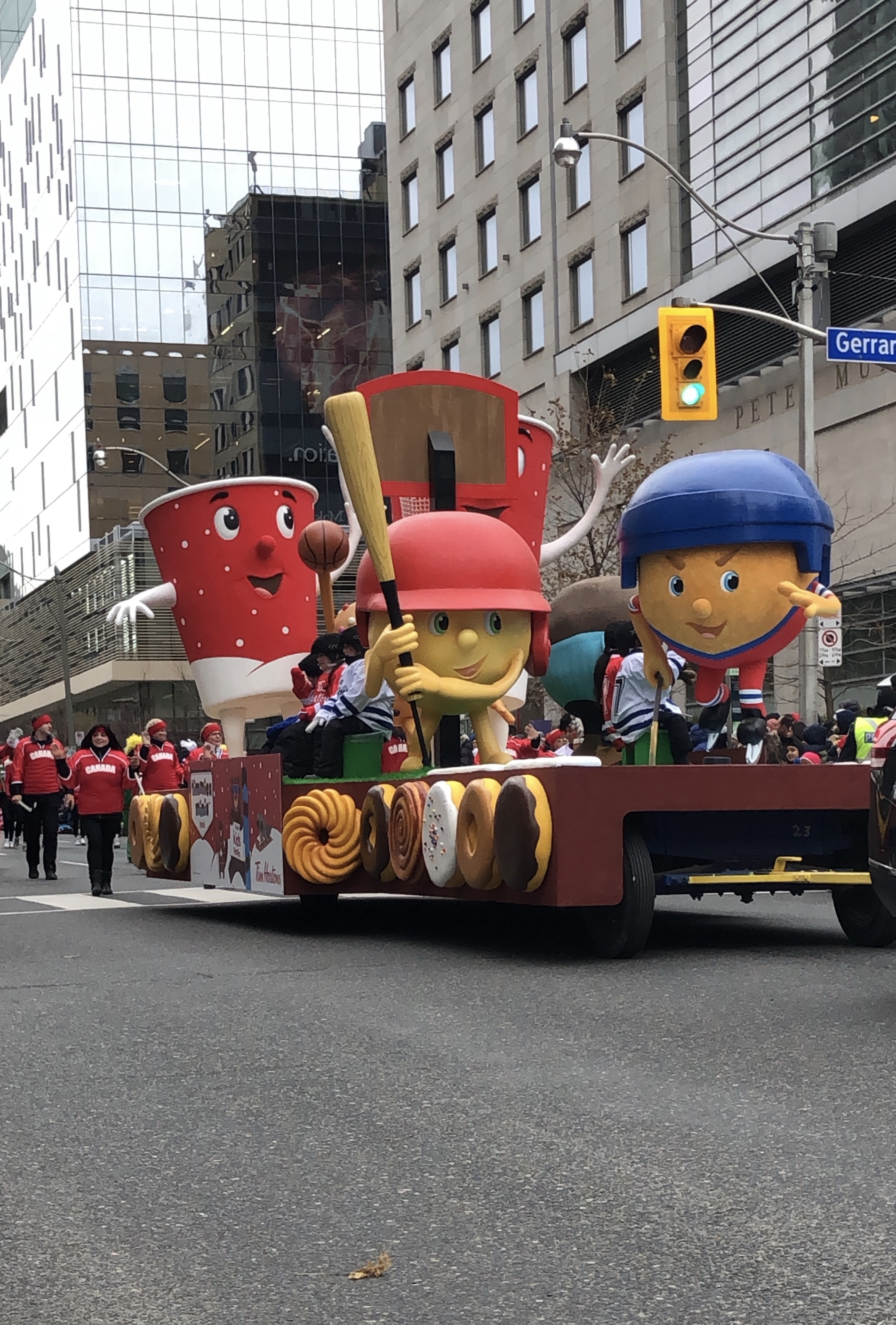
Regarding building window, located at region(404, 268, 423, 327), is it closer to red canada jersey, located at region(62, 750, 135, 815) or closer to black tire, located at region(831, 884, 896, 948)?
red canada jersey, located at region(62, 750, 135, 815)

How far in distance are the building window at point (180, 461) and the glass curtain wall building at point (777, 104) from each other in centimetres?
4195

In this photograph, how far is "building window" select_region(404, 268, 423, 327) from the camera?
163 feet

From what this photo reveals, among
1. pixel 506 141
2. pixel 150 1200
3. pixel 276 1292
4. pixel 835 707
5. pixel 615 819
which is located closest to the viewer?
pixel 276 1292

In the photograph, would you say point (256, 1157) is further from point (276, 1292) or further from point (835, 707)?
point (835, 707)

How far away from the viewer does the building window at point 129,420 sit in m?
74.4

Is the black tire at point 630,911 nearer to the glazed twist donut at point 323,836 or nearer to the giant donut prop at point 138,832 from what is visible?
the glazed twist donut at point 323,836

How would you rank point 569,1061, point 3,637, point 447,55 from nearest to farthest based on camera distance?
point 569,1061
point 447,55
point 3,637

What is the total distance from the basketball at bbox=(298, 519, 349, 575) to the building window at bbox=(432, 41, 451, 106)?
35.0 meters

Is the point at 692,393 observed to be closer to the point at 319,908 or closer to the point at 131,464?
the point at 319,908

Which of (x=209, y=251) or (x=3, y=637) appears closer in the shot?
(x=209, y=251)

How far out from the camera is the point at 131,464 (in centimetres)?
7394

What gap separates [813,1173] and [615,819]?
4.67 m

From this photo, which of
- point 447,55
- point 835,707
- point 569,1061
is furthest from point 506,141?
point 569,1061

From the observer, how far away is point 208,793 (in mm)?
14609
